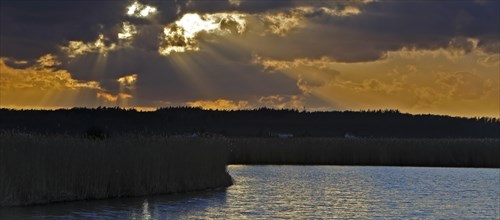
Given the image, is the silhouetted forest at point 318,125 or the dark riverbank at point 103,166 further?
the silhouetted forest at point 318,125

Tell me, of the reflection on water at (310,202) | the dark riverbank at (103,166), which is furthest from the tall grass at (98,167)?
the reflection on water at (310,202)

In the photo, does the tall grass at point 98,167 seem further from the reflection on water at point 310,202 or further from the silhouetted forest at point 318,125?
the silhouetted forest at point 318,125

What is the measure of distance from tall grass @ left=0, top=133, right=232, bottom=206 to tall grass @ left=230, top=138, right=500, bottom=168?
69.7 ft

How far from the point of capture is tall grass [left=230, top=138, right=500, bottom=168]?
48250 millimetres

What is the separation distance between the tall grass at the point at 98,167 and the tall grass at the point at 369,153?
21236 millimetres

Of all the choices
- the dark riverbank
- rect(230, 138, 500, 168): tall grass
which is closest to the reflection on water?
the dark riverbank

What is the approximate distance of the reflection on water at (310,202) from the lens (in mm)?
20305

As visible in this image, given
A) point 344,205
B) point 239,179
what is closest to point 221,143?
point 239,179

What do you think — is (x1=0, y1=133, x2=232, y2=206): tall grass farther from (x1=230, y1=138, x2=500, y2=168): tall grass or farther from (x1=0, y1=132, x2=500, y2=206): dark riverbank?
(x1=230, y1=138, x2=500, y2=168): tall grass

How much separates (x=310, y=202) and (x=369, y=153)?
2604cm

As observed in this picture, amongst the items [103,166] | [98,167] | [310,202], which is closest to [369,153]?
[310,202]

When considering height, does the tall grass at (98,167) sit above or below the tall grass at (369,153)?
below

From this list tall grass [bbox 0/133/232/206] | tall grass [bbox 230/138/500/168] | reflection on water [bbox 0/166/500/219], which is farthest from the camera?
tall grass [bbox 230/138/500/168]

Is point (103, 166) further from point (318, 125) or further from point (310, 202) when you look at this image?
point (318, 125)
